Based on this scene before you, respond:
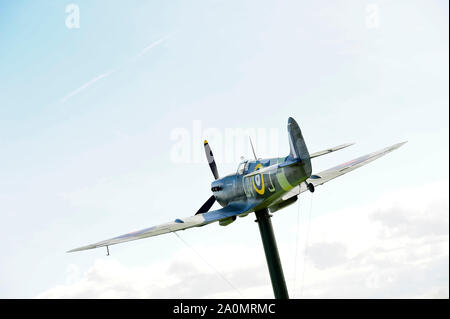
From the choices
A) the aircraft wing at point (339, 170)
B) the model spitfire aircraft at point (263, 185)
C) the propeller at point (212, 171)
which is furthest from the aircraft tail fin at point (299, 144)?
the propeller at point (212, 171)

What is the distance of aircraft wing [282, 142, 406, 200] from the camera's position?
2200cm

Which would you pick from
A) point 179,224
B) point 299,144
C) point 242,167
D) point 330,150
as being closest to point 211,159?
Answer: point 242,167

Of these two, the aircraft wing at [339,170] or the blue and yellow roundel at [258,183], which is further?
the aircraft wing at [339,170]

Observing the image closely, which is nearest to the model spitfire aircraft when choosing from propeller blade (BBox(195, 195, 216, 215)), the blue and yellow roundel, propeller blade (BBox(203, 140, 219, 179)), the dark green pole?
the blue and yellow roundel

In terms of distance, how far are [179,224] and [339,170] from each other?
8.34 meters

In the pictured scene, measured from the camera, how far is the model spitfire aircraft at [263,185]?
1761 centimetres

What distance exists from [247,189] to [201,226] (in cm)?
262

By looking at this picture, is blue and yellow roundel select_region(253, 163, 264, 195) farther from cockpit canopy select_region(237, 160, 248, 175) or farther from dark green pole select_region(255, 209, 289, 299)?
dark green pole select_region(255, 209, 289, 299)

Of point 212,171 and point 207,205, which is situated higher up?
point 212,171

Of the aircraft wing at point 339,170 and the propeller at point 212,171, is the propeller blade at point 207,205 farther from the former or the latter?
the aircraft wing at point 339,170

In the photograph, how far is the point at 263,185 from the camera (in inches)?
778

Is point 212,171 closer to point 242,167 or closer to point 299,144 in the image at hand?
point 242,167
